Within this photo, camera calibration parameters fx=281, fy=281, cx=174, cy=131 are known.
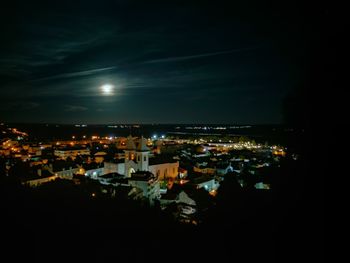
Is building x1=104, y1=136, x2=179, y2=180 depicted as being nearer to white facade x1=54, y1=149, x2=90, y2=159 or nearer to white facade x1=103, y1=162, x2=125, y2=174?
white facade x1=103, y1=162, x2=125, y2=174

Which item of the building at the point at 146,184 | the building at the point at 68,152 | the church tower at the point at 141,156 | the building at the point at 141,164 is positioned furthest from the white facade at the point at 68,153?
the building at the point at 146,184

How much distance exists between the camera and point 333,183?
507 centimetres

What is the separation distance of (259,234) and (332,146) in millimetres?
3332

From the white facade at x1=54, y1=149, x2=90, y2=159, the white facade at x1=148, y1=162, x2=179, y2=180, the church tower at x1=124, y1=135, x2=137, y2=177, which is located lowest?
the white facade at x1=54, y1=149, x2=90, y2=159

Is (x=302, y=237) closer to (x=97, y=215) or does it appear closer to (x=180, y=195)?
(x=97, y=215)

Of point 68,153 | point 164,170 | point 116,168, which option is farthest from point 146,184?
point 68,153

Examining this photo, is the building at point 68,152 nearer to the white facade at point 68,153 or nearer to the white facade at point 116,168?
the white facade at point 68,153

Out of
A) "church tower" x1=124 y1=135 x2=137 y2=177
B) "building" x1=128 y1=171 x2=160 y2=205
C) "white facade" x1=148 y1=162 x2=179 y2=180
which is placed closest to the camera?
"building" x1=128 y1=171 x2=160 y2=205

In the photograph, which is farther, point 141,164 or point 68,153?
point 68,153

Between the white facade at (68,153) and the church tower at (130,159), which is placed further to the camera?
the white facade at (68,153)

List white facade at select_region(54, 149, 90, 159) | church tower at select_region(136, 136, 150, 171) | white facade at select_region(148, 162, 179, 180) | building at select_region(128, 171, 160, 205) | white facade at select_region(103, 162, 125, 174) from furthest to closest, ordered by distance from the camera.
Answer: white facade at select_region(54, 149, 90, 159)
white facade at select_region(148, 162, 179, 180)
white facade at select_region(103, 162, 125, 174)
church tower at select_region(136, 136, 150, 171)
building at select_region(128, 171, 160, 205)

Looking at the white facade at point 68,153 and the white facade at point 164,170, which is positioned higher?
the white facade at point 164,170

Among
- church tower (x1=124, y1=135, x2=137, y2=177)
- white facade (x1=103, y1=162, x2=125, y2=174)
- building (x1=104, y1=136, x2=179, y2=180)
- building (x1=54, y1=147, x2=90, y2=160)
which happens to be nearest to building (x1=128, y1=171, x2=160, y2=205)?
church tower (x1=124, y1=135, x2=137, y2=177)

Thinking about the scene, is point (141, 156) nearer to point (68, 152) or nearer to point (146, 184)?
point (146, 184)
